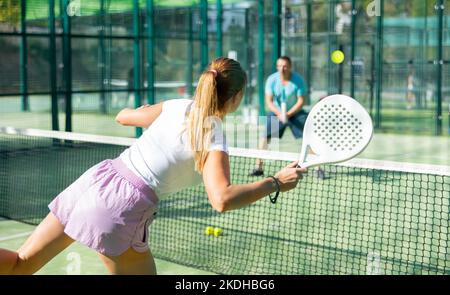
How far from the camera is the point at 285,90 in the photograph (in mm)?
8766

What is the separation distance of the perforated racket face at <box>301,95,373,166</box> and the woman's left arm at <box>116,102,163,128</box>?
1.98 feet

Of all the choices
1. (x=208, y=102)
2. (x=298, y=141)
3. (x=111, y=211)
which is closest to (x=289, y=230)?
(x=111, y=211)

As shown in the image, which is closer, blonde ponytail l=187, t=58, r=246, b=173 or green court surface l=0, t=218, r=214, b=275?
blonde ponytail l=187, t=58, r=246, b=173

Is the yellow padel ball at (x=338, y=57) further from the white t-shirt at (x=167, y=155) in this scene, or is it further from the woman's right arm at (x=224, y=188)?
the woman's right arm at (x=224, y=188)

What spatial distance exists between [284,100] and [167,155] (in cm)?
635

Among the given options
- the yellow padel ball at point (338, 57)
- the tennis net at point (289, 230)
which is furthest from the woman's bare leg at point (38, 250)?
the yellow padel ball at point (338, 57)

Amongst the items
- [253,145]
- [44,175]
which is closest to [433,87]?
[253,145]

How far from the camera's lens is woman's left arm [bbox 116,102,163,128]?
9.07 ft

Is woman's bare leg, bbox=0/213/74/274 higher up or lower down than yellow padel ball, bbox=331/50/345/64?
lower down

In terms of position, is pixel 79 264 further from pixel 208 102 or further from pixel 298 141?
pixel 298 141

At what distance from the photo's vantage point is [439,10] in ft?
43.4

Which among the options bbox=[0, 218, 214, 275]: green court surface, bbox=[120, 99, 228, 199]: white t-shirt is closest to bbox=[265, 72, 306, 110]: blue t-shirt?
bbox=[0, 218, 214, 275]: green court surface

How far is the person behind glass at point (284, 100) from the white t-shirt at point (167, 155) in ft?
19.9

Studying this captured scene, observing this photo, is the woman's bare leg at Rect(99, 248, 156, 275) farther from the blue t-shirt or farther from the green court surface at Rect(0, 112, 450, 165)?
the green court surface at Rect(0, 112, 450, 165)
